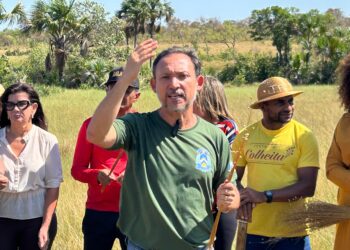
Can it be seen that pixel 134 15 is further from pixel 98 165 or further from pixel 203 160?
pixel 203 160

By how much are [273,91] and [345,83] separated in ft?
1.38

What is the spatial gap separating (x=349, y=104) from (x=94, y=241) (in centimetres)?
176

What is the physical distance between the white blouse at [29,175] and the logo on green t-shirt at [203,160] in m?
1.35

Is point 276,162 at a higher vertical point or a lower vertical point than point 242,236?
higher

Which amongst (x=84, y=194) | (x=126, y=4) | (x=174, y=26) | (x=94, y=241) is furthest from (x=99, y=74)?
(x=174, y=26)

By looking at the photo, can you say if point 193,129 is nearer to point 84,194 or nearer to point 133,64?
point 133,64

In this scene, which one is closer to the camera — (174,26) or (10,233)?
(10,233)

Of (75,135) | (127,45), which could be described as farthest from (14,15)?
(127,45)

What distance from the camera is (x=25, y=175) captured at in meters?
3.32

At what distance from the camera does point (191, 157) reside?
2354mm

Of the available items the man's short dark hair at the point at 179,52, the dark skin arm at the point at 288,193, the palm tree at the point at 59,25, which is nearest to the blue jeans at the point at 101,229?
the dark skin arm at the point at 288,193

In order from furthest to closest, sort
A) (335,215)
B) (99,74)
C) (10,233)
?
(99,74), (10,233), (335,215)

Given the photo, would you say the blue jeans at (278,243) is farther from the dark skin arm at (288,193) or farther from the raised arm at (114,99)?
the raised arm at (114,99)

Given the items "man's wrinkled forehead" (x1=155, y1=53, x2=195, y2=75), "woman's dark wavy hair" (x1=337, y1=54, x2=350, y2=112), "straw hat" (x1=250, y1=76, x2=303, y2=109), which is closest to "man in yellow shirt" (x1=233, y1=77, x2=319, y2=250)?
"straw hat" (x1=250, y1=76, x2=303, y2=109)
